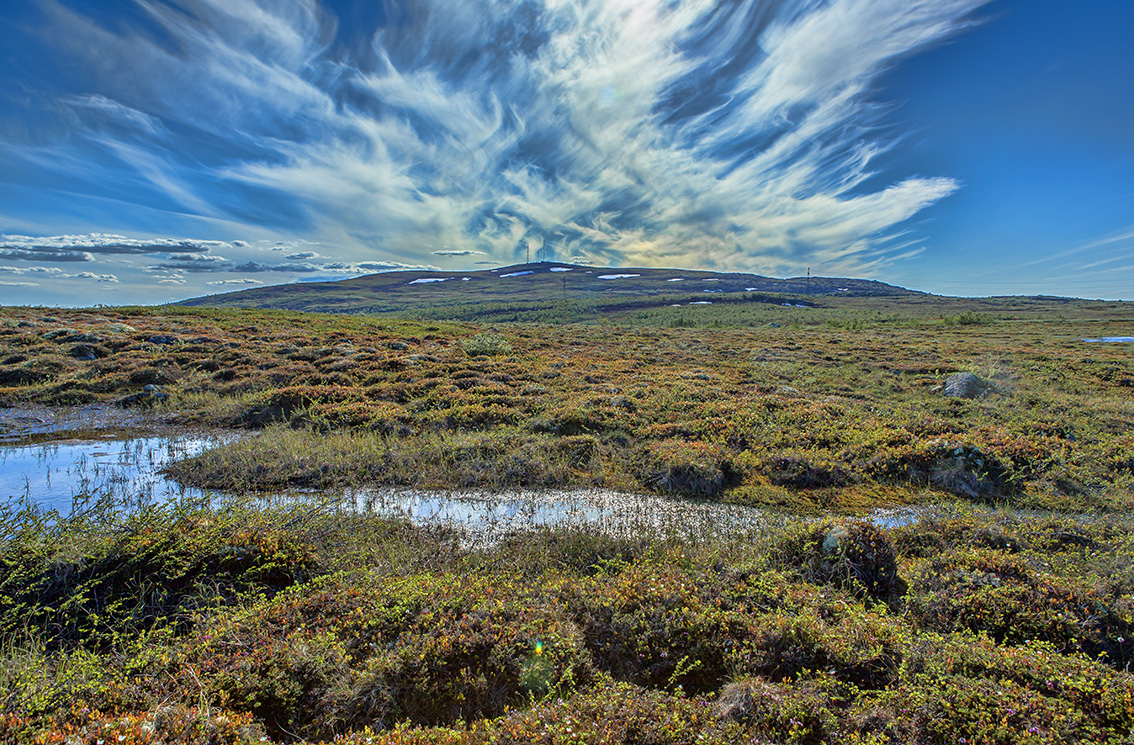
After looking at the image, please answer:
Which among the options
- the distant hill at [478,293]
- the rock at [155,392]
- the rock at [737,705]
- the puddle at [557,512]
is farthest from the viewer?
the distant hill at [478,293]

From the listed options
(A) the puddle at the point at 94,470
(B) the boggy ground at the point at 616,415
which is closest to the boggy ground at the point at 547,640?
(B) the boggy ground at the point at 616,415

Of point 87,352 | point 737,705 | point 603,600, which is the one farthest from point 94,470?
point 87,352

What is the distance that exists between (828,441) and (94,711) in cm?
1259

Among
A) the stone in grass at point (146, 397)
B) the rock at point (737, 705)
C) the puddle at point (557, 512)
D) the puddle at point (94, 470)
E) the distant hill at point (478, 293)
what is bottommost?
the puddle at point (557, 512)

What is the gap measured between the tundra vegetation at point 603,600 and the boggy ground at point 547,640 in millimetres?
26

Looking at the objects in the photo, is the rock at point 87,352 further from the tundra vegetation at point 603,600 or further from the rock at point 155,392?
the tundra vegetation at point 603,600

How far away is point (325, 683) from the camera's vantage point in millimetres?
3822

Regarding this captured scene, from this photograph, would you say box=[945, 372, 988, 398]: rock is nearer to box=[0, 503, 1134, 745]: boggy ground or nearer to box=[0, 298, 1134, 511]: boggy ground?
box=[0, 298, 1134, 511]: boggy ground

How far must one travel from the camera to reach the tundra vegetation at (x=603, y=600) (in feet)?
11.1

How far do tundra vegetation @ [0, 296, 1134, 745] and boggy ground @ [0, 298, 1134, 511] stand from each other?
10cm

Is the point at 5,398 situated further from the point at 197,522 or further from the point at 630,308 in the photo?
the point at 630,308

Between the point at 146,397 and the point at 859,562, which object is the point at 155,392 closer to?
the point at 146,397

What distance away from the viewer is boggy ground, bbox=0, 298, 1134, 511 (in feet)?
30.4

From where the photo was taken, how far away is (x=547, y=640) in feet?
13.9
